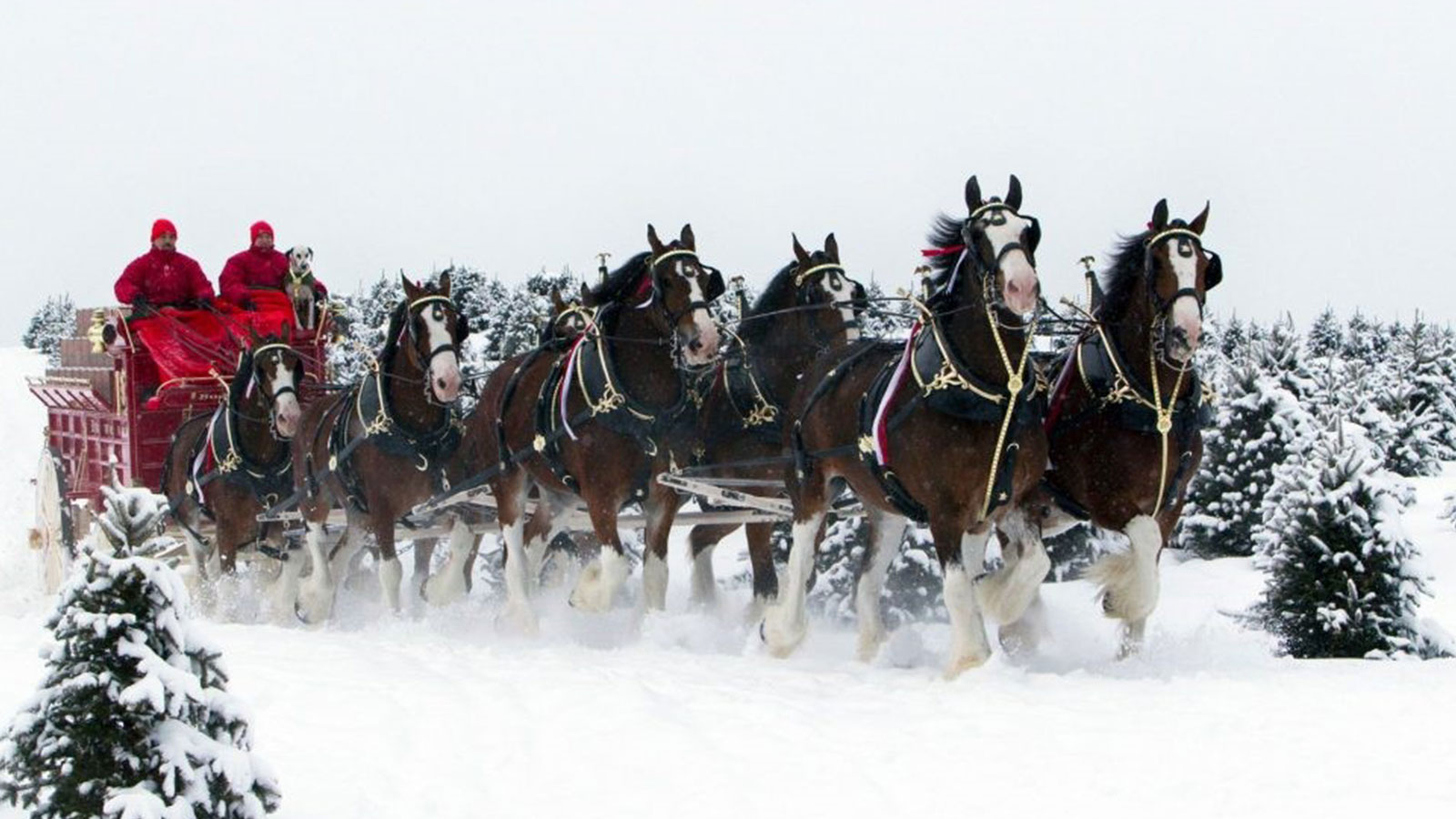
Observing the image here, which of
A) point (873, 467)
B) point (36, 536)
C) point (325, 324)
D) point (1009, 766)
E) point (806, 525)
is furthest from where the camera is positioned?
point (36, 536)

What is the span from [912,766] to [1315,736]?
1584 millimetres

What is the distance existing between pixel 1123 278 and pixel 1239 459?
1135 cm

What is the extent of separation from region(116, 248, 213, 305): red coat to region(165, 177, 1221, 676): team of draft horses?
1387 mm

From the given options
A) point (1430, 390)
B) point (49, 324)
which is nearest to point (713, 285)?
point (1430, 390)

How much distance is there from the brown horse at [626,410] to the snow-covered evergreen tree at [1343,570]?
427cm

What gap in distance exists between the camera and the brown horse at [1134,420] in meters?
7.56

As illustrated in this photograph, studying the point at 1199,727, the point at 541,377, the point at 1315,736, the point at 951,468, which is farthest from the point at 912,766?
the point at 541,377

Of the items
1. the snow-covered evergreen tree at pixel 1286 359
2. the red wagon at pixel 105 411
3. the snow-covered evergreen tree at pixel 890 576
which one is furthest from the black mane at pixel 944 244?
the snow-covered evergreen tree at pixel 1286 359

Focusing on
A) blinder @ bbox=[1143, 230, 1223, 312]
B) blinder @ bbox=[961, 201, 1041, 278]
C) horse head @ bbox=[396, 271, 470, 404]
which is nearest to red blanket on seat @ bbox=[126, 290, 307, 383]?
horse head @ bbox=[396, 271, 470, 404]

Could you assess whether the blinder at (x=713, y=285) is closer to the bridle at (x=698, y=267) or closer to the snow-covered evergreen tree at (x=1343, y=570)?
the bridle at (x=698, y=267)

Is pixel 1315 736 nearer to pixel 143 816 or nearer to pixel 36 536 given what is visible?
pixel 143 816

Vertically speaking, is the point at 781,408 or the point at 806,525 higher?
the point at 781,408

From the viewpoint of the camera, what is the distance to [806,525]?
29.0 feet

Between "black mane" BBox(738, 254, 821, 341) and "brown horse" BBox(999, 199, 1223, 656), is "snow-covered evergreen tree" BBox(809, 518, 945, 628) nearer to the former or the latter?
"black mane" BBox(738, 254, 821, 341)
